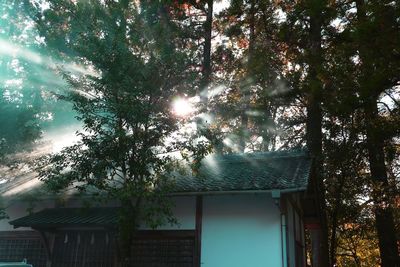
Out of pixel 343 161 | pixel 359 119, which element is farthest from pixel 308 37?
pixel 343 161

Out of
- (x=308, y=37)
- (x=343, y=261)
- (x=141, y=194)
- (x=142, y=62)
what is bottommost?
(x=343, y=261)

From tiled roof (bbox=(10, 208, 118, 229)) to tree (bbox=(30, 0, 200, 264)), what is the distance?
6.21ft

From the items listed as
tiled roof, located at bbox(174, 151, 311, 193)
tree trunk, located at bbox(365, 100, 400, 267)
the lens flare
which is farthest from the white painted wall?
tree trunk, located at bbox(365, 100, 400, 267)

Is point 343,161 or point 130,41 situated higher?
point 130,41

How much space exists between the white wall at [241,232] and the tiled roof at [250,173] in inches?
20.3

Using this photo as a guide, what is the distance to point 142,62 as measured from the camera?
8.54m

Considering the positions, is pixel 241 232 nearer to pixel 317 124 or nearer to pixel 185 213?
pixel 185 213

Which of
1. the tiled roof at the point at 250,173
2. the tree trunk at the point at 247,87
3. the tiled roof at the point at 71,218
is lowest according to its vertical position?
the tiled roof at the point at 71,218

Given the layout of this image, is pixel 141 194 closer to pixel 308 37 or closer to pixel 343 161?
pixel 343 161

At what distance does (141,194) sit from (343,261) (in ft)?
65.8

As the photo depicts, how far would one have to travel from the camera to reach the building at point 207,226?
363 inches

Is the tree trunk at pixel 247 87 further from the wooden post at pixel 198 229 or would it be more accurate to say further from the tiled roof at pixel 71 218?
the tiled roof at pixel 71 218

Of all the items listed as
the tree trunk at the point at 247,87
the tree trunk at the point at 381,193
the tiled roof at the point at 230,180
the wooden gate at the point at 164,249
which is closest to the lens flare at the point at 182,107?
the tiled roof at the point at 230,180

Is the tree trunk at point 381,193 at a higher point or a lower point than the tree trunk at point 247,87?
lower
